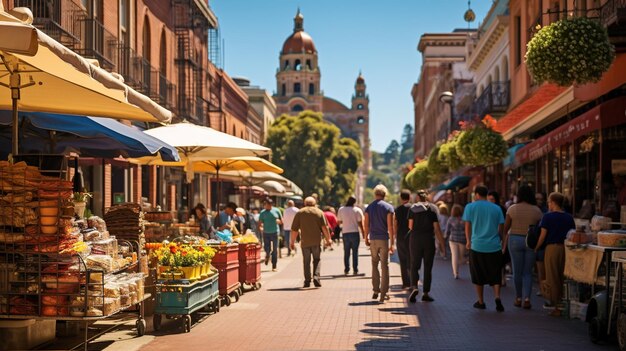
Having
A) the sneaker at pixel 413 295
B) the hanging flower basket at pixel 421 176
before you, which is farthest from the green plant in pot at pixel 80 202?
the hanging flower basket at pixel 421 176

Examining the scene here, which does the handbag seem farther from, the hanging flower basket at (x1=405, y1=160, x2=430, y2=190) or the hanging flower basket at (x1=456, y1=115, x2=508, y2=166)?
the hanging flower basket at (x1=405, y1=160, x2=430, y2=190)

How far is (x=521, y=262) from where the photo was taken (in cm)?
1458

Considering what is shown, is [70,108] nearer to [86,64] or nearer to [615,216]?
[86,64]

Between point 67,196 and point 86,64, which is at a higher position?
point 86,64

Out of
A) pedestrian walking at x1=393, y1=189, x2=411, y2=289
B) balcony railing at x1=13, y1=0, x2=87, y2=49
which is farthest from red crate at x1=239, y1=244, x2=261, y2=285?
balcony railing at x1=13, y1=0, x2=87, y2=49

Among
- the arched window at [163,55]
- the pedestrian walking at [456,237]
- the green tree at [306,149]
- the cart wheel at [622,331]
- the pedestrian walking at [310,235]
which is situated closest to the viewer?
the cart wheel at [622,331]

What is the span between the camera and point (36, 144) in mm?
15664

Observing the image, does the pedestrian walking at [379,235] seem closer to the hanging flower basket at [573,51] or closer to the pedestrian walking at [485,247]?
the pedestrian walking at [485,247]

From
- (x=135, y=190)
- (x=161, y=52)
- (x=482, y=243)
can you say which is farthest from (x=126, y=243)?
(x=161, y=52)

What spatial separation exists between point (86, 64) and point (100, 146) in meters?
5.94

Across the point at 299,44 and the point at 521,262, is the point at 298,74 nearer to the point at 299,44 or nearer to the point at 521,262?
the point at 299,44

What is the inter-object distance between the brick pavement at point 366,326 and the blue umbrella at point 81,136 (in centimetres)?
247

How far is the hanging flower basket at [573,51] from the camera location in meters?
13.3

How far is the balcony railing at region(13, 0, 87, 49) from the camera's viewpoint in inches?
729
